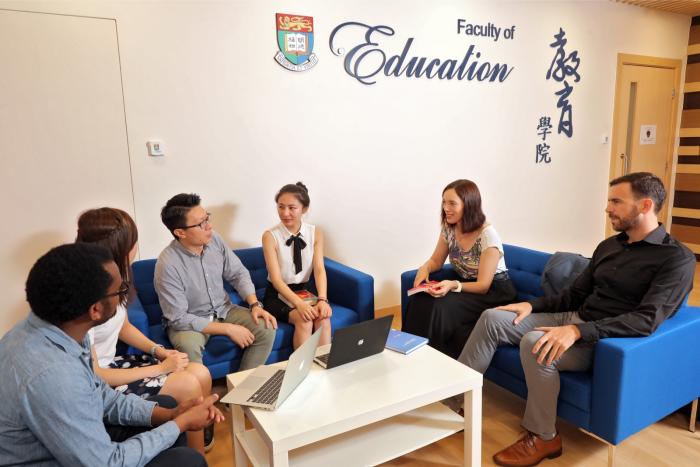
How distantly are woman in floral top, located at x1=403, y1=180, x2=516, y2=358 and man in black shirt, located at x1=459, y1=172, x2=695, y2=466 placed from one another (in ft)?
1.54

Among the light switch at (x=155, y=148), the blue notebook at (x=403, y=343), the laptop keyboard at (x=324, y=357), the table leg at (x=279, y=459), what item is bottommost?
the table leg at (x=279, y=459)

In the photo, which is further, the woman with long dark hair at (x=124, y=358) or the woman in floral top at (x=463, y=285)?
the woman in floral top at (x=463, y=285)

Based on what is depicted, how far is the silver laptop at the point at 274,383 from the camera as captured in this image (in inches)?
66.3

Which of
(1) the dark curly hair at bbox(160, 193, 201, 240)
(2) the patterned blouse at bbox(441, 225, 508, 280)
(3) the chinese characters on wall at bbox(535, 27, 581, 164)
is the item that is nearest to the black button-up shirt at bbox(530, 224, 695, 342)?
(2) the patterned blouse at bbox(441, 225, 508, 280)

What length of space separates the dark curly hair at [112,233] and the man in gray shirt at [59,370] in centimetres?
67

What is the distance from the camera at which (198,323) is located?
2537mm

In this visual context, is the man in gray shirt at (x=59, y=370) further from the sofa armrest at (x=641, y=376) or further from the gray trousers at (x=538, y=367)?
the sofa armrest at (x=641, y=376)

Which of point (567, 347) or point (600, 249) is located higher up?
point (600, 249)

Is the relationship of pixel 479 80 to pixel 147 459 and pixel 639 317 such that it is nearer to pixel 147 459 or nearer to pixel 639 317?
pixel 639 317

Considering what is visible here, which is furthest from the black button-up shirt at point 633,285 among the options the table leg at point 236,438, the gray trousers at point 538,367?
the table leg at point 236,438

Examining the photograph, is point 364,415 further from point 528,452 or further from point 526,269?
point 526,269

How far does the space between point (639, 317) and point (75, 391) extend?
207cm

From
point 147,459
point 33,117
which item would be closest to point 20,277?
point 33,117

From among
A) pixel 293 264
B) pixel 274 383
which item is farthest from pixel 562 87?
pixel 274 383
